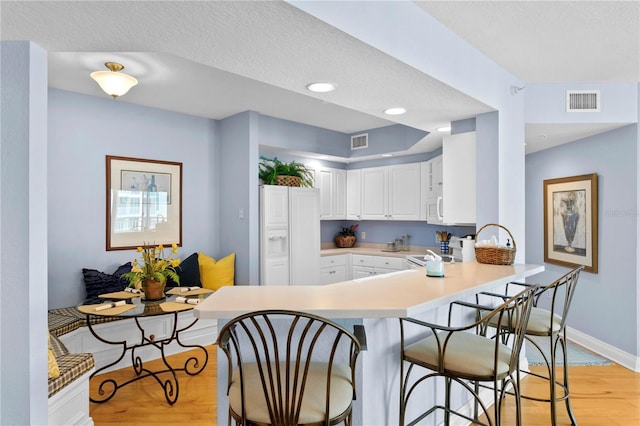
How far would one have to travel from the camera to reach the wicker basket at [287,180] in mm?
4559

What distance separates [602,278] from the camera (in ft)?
12.6

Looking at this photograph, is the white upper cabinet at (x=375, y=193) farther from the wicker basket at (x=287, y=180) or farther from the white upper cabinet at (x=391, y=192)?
the wicker basket at (x=287, y=180)

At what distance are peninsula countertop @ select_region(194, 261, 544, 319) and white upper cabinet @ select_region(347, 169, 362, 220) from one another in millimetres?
3500

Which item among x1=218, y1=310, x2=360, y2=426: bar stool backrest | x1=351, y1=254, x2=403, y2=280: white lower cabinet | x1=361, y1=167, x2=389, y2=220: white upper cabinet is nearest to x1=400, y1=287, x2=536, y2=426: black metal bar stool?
x1=218, y1=310, x2=360, y2=426: bar stool backrest

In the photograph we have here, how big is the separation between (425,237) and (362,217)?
98 cm

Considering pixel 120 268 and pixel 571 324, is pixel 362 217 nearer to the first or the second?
pixel 571 324

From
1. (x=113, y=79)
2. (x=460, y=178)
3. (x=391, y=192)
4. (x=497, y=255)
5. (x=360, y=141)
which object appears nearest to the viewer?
(x=497, y=255)

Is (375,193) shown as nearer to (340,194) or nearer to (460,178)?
(340,194)

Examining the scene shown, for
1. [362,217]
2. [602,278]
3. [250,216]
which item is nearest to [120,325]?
[250,216]

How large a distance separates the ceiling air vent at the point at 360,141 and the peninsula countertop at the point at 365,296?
351cm

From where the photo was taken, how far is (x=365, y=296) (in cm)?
178

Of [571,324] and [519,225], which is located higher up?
[519,225]

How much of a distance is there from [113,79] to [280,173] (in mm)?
2138

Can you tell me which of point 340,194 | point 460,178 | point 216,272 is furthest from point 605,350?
point 216,272
